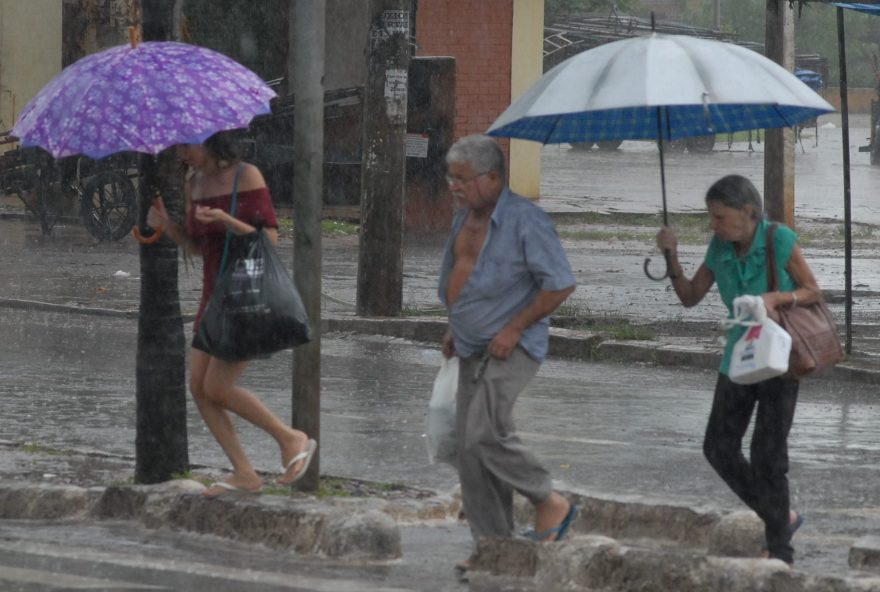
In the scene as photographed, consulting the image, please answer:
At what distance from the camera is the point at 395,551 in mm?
6844

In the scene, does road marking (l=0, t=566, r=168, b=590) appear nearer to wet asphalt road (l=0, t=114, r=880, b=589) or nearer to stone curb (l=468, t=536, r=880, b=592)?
wet asphalt road (l=0, t=114, r=880, b=589)

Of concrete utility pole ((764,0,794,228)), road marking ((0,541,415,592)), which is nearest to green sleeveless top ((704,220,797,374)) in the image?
road marking ((0,541,415,592))

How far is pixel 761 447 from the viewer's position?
6.61 m

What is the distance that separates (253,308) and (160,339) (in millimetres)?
831

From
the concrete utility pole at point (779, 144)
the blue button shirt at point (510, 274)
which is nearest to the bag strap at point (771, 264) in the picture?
the blue button shirt at point (510, 274)

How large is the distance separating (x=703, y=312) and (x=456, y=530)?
7965 millimetres

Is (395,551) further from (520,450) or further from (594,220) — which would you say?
(594,220)

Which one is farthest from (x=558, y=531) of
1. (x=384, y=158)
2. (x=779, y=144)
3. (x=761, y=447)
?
(x=779, y=144)

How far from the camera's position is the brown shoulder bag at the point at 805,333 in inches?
254

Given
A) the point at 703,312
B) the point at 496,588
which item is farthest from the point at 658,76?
the point at 703,312

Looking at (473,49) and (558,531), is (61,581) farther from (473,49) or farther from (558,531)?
(473,49)

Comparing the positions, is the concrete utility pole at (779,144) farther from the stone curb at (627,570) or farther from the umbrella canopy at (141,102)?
the stone curb at (627,570)

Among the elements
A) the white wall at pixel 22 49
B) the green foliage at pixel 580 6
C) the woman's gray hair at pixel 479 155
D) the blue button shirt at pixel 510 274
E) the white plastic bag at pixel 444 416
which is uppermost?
the green foliage at pixel 580 6

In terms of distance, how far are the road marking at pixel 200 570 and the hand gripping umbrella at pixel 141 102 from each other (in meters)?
1.49
